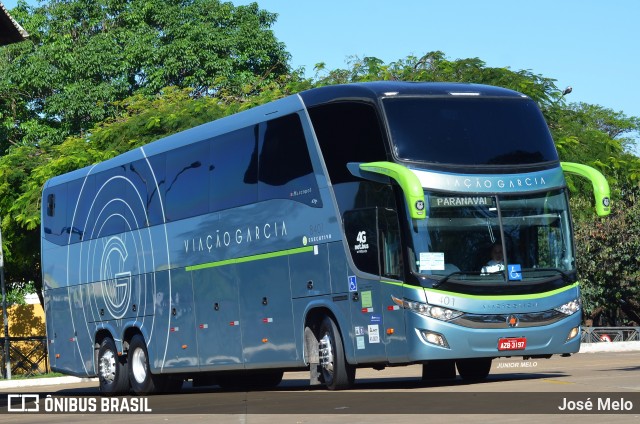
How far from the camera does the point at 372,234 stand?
17.7 meters

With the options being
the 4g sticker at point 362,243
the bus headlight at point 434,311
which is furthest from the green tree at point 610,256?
the bus headlight at point 434,311

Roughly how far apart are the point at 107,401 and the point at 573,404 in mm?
9969

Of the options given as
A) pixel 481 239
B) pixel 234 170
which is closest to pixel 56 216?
pixel 234 170

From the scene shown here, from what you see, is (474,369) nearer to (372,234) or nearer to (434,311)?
(434,311)

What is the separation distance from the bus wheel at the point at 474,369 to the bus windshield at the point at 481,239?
2.45 meters

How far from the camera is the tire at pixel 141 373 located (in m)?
23.8

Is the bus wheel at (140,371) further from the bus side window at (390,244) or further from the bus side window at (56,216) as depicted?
the bus side window at (390,244)

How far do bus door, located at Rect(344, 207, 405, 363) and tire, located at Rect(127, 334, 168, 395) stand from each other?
22.0 feet

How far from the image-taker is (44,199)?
91.2 ft

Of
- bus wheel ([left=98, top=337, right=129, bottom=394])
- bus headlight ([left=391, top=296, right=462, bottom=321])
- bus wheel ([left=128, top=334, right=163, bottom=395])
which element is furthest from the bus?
bus wheel ([left=98, top=337, right=129, bottom=394])

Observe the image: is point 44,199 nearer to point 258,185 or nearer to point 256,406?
point 258,185

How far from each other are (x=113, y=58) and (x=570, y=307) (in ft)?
128

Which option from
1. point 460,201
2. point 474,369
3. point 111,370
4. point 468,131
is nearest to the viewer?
point 460,201

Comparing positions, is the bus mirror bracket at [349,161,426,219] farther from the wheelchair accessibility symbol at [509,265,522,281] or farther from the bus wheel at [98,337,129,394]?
the bus wheel at [98,337,129,394]
